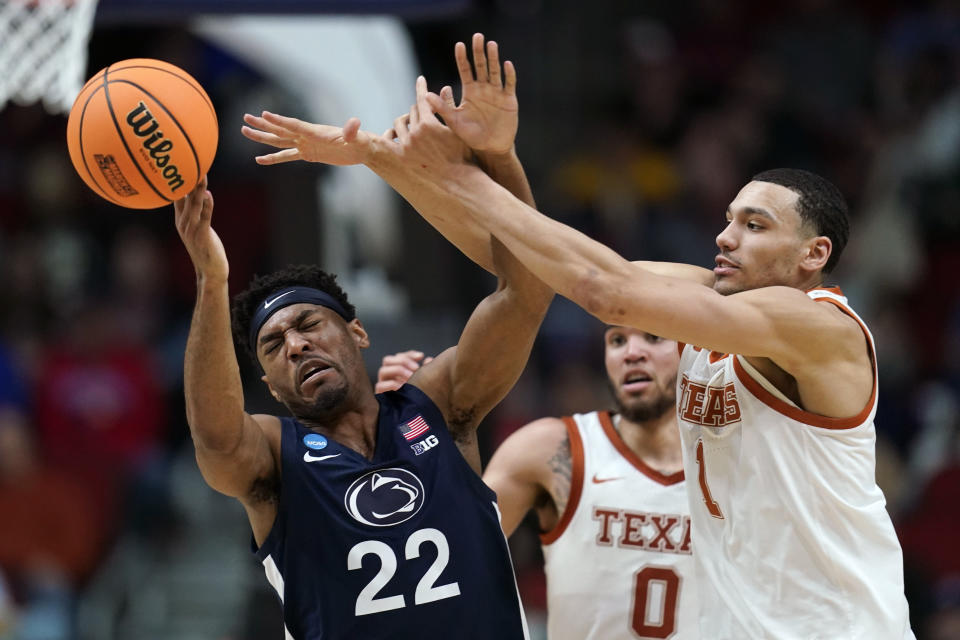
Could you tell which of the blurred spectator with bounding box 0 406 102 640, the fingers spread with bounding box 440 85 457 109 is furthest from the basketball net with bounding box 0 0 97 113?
the blurred spectator with bounding box 0 406 102 640

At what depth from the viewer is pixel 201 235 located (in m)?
4.03

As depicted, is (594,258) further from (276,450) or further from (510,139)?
(276,450)

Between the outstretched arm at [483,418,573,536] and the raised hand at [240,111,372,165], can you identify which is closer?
the raised hand at [240,111,372,165]

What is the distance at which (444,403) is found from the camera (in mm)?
4441

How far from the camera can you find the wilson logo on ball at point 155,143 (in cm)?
401

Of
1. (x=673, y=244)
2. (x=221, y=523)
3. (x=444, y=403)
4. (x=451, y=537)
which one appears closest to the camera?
(x=451, y=537)

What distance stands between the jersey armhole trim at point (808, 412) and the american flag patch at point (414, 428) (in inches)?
40.5

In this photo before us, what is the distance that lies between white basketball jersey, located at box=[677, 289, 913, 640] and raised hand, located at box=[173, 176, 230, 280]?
161 cm

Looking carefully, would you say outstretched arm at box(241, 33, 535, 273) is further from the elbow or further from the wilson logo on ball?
the elbow

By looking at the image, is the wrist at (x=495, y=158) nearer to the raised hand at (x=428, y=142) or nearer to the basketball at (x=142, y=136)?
the raised hand at (x=428, y=142)

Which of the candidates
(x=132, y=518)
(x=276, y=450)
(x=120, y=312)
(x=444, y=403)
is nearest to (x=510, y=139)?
(x=444, y=403)

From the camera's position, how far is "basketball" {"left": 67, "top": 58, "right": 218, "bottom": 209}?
159 inches

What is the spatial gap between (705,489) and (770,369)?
1.47 feet

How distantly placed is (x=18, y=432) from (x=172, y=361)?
1.40 metres
